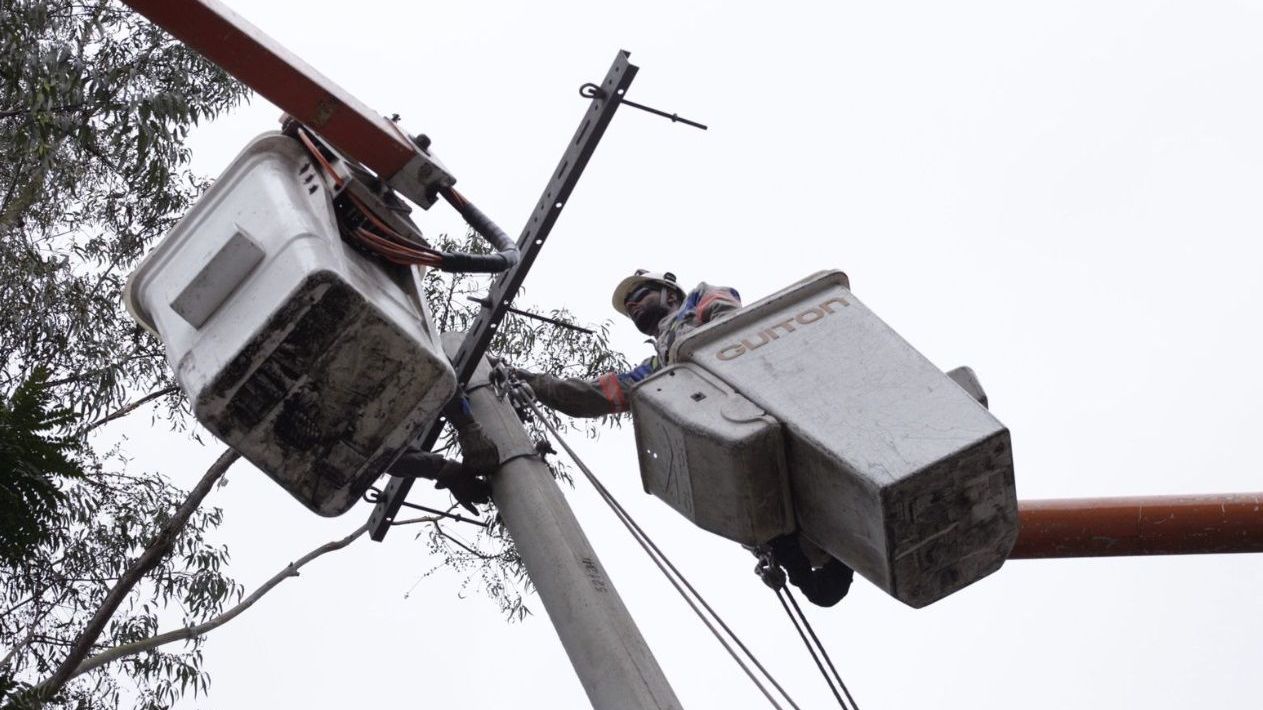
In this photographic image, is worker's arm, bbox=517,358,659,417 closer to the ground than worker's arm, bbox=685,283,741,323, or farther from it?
closer to the ground

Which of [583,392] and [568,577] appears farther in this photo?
[583,392]

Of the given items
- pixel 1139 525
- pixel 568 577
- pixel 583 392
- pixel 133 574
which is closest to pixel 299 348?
pixel 568 577

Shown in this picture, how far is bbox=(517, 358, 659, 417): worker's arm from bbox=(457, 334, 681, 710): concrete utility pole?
29 cm

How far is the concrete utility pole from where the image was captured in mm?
3771

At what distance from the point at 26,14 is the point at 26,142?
0.76 meters

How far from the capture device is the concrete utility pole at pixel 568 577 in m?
3.77

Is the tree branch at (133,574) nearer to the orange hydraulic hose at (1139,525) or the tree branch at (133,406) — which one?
the tree branch at (133,406)

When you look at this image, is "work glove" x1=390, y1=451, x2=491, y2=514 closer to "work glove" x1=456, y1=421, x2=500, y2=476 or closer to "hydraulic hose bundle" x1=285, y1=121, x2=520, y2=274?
"work glove" x1=456, y1=421, x2=500, y2=476

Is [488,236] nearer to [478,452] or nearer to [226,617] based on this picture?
[478,452]

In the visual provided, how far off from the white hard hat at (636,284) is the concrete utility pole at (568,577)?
0.98 m

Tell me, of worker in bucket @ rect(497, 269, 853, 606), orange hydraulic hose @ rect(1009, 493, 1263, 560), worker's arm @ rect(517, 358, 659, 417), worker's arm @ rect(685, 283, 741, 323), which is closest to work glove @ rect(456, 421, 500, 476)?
worker in bucket @ rect(497, 269, 853, 606)

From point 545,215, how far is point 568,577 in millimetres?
1300

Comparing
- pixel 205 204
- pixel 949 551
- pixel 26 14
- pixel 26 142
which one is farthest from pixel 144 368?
pixel 949 551

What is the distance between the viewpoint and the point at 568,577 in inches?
159
